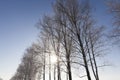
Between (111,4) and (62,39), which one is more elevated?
(111,4)

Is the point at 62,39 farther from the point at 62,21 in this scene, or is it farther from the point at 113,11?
the point at 113,11

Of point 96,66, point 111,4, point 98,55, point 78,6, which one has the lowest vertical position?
point 96,66

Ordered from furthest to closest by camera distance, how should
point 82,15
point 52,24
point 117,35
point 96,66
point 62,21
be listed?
point 96,66 < point 52,24 < point 62,21 < point 82,15 < point 117,35

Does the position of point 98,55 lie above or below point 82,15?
below

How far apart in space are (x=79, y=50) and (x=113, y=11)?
13.8ft

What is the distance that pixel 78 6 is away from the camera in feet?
47.2

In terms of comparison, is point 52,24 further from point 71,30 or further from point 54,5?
point 71,30

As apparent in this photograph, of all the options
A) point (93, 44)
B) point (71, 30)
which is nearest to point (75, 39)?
point (71, 30)

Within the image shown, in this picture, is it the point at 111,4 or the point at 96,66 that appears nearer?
the point at 111,4

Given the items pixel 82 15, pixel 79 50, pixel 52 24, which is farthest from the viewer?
pixel 52 24

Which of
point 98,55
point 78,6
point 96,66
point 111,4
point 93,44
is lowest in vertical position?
point 96,66

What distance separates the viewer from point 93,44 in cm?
1791

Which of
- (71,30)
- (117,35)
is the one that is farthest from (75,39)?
(117,35)

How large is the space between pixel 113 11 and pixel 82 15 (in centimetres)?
292
